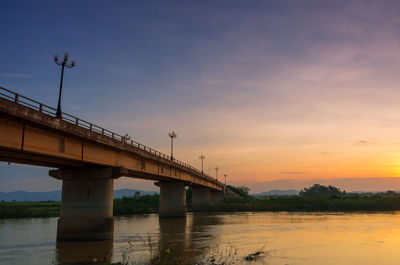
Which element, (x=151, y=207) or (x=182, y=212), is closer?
(x=182, y=212)

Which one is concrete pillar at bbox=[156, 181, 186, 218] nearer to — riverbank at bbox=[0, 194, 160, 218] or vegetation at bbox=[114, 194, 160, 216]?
riverbank at bbox=[0, 194, 160, 218]

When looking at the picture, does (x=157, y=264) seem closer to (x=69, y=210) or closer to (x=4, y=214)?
(x=69, y=210)

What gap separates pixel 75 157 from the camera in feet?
99.4

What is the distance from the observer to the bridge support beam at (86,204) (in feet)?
112

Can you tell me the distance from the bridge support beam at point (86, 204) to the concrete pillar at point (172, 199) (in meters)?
33.9

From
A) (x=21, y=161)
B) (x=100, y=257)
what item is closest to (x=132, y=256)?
(x=100, y=257)

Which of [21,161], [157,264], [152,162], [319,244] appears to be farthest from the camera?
[152,162]

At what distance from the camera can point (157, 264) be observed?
18.3 meters

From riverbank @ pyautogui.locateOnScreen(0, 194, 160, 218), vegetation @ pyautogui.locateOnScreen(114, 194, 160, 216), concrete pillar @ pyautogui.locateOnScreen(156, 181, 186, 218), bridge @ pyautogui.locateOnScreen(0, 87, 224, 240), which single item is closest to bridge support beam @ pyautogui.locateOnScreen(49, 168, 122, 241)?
bridge @ pyautogui.locateOnScreen(0, 87, 224, 240)

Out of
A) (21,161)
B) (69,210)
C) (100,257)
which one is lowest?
(100,257)

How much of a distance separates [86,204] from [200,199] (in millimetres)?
71748

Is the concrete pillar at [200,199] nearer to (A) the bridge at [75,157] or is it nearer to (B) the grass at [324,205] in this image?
(B) the grass at [324,205]

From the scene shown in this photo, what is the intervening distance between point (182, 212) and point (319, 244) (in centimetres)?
4227

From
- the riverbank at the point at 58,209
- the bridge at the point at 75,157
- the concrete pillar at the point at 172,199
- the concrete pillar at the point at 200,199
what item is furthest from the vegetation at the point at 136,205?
the bridge at the point at 75,157
